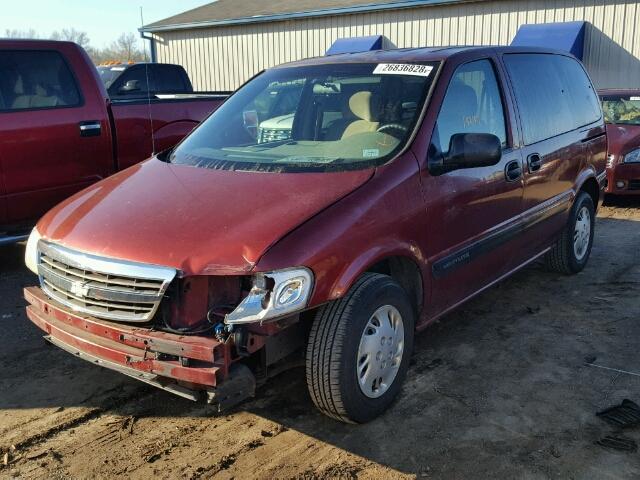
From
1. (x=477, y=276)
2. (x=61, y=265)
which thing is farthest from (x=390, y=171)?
(x=61, y=265)

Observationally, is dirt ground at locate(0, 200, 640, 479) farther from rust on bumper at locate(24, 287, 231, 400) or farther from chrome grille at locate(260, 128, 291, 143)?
chrome grille at locate(260, 128, 291, 143)

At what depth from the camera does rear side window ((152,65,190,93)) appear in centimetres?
1097

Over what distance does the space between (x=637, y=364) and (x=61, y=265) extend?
338 cm

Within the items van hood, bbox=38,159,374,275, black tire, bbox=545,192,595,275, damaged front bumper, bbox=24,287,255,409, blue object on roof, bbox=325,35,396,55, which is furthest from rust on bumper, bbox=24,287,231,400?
blue object on roof, bbox=325,35,396,55

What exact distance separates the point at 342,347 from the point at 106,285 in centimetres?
112

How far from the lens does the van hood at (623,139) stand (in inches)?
335

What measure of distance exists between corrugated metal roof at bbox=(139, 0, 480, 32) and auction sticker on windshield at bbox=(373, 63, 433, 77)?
14.2 metres

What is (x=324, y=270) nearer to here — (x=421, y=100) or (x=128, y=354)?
(x=128, y=354)

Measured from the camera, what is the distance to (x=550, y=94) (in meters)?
5.09

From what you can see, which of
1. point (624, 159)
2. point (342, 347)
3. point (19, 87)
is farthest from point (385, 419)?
point (624, 159)

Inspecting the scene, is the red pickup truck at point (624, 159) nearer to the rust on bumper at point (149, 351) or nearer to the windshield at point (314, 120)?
the windshield at point (314, 120)

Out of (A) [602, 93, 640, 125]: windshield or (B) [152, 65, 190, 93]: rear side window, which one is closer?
(A) [602, 93, 640, 125]: windshield

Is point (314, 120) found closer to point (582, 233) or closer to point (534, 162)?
point (534, 162)

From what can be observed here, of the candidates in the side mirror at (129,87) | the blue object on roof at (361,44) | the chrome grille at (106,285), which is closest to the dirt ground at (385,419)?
the chrome grille at (106,285)
